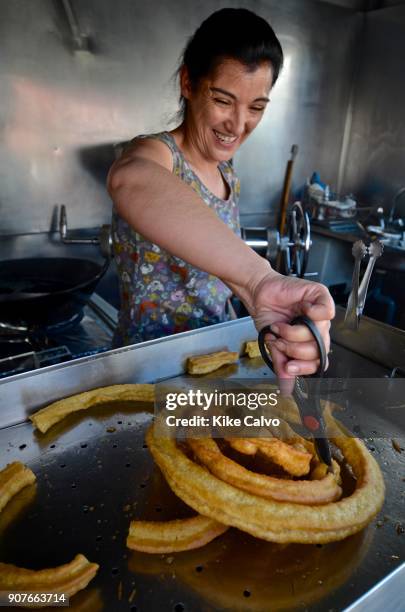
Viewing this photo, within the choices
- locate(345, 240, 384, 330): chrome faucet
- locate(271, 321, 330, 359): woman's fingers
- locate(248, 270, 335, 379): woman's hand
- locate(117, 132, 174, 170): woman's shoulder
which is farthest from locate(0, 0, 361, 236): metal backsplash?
locate(271, 321, 330, 359): woman's fingers

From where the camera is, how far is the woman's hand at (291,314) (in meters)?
0.85

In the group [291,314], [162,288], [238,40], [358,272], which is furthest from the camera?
[162,288]

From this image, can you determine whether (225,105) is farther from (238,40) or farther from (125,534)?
(125,534)

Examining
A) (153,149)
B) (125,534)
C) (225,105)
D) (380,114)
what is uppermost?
(380,114)

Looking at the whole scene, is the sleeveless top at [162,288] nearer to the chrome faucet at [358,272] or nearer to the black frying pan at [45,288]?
the black frying pan at [45,288]

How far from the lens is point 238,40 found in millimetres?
1219

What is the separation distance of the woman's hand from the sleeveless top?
63cm

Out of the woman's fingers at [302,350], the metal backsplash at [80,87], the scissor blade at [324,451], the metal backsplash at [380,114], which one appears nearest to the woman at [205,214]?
the woman's fingers at [302,350]

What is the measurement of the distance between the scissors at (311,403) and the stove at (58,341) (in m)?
0.68

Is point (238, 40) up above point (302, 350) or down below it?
above

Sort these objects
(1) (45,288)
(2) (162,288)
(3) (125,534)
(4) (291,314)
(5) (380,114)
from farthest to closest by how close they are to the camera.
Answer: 1. (5) (380,114)
2. (1) (45,288)
3. (2) (162,288)
4. (4) (291,314)
5. (3) (125,534)

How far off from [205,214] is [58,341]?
1.17 metres

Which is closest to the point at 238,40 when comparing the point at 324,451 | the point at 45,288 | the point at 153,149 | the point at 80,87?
the point at 153,149

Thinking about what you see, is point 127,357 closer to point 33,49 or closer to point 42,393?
point 42,393
